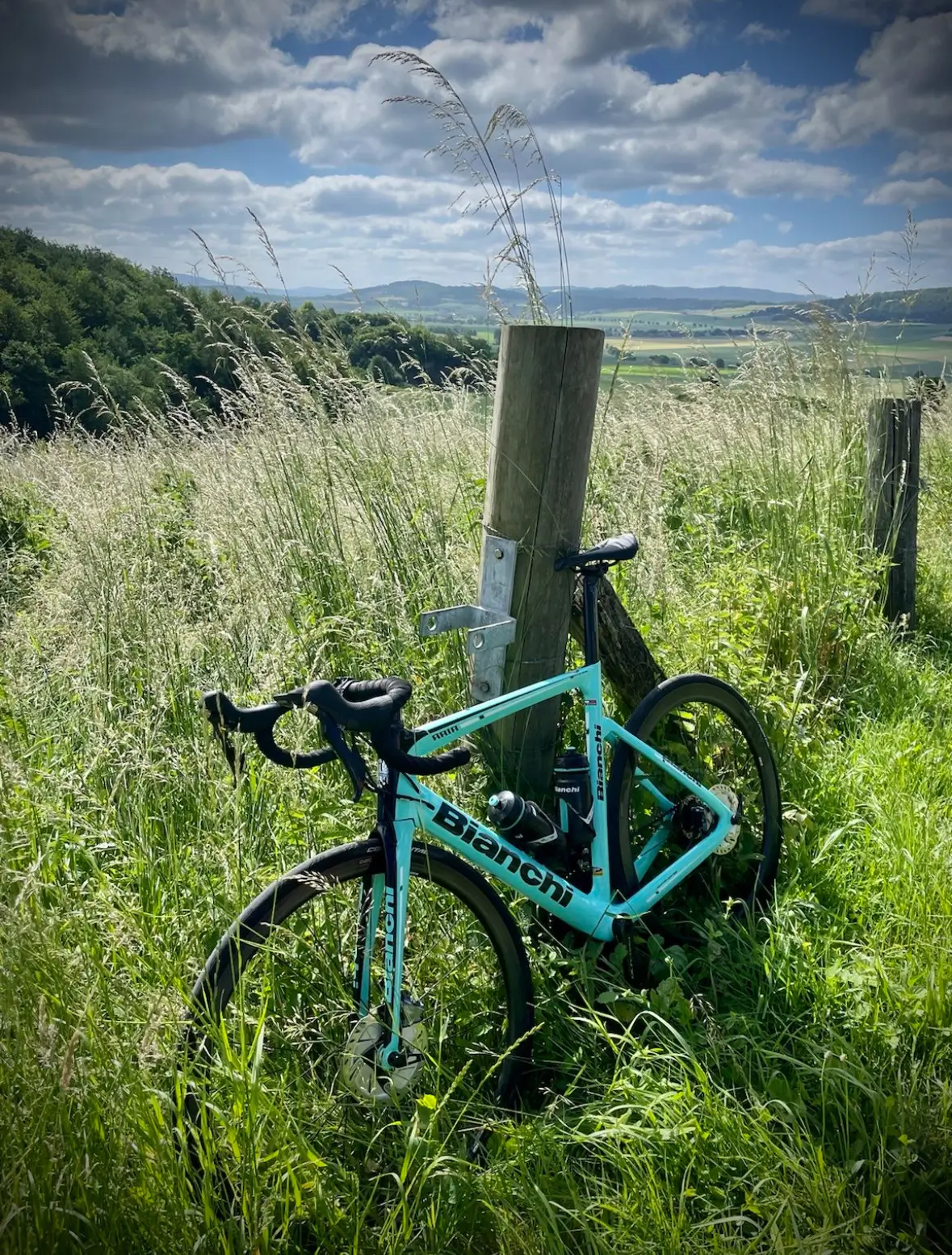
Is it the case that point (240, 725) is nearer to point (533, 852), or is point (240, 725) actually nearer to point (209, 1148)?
point (209, 1148)

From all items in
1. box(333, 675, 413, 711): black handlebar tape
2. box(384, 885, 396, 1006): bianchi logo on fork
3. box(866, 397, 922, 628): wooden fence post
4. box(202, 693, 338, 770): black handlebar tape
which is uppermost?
box(866, 397, 922, 628): wooden fence post

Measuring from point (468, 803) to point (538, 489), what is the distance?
1.07m

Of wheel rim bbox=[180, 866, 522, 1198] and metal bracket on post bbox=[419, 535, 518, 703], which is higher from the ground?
metal bracket on post bbox=[419, 535, 518, 703]

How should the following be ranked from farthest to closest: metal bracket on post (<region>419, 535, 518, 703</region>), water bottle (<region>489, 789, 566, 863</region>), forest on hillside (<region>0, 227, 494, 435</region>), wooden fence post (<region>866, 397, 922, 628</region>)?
1. wooden fence post (<region>866, 397, 922, 628</region>)
2. forest on hillside (<region>0, 227, 494, 435</region>)
3. metal bracket on post (<region>419, 535, 518, 703</region>)
4. water bottle (<region>489, 789, 566, 863</region>)

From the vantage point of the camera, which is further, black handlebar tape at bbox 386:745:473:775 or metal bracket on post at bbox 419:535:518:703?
metal bracket on post at bbox 419:535:518:703

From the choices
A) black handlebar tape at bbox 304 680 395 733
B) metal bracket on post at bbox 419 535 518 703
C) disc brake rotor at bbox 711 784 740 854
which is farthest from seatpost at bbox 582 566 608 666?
black handlebar tape at bbox 304 680 395 733

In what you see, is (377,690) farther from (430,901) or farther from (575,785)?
(575,785)

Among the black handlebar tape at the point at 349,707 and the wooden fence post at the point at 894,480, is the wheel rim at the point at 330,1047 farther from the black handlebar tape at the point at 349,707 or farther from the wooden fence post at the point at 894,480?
the wooden fence post at the point at 894,480


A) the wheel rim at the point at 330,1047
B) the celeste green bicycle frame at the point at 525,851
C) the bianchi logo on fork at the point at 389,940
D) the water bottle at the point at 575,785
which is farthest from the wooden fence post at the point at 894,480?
the bianchi logo on fork at the point at 389,940

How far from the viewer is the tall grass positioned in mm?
1714

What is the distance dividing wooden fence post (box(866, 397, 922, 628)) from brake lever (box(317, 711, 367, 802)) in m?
4.28

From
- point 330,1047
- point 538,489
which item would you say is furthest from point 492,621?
point 330,1047

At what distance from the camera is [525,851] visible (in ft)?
8.44

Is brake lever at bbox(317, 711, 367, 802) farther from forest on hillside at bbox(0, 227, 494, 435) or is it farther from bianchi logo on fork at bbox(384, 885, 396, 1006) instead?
forest on hillside at bbox(0, 227, 494, 435)
